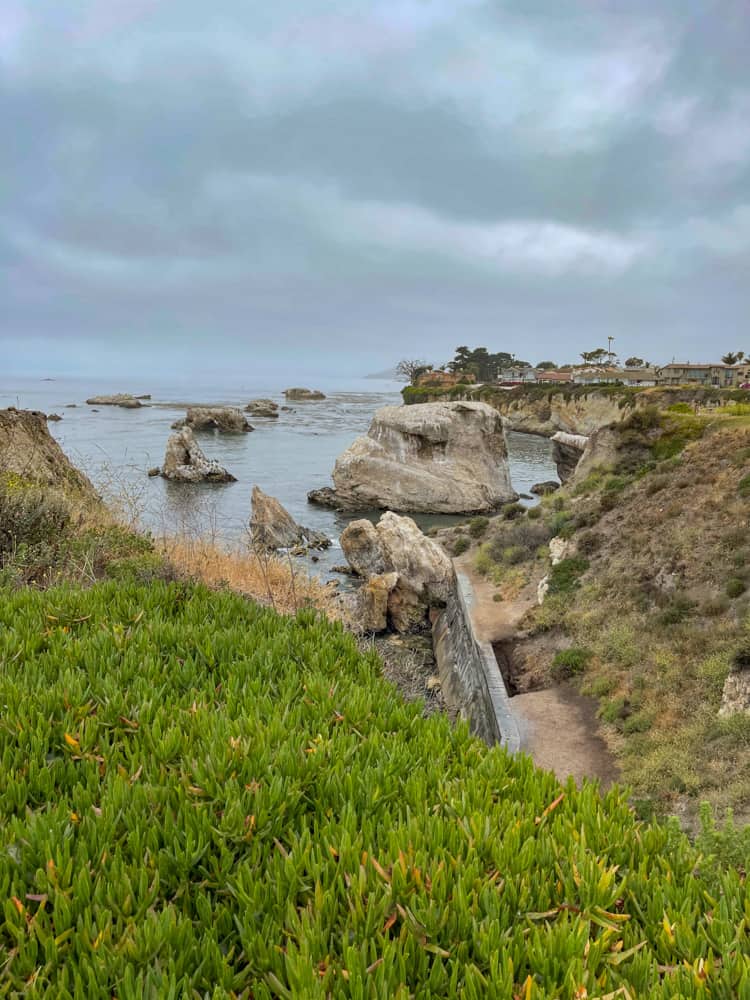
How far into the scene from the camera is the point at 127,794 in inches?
99.7

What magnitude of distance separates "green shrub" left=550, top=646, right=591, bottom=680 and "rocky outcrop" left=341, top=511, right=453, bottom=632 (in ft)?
19.6

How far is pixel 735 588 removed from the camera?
12648 mm

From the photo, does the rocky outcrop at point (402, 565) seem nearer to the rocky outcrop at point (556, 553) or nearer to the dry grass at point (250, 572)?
the dry grass at point (250, 572)

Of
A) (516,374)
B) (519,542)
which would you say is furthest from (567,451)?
(516,374)

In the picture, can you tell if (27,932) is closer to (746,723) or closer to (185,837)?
(185,837)

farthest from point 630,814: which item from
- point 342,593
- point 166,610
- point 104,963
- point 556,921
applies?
point 342,593

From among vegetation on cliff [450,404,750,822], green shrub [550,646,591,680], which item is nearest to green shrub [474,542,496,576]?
vegetation on cliff [450,404,750,822]

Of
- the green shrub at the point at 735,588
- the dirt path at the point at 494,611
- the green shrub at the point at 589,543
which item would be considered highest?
the green shrub at the point at 735,588

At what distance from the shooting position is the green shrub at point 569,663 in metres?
13.8

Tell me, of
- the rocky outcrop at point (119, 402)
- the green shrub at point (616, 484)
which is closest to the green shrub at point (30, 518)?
the green shrub at point (616, 484)

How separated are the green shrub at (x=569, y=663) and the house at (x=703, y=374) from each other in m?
105

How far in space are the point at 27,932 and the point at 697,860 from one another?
245cm

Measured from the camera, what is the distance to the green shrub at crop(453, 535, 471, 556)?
1039 inches

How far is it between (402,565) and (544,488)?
2432 cm
